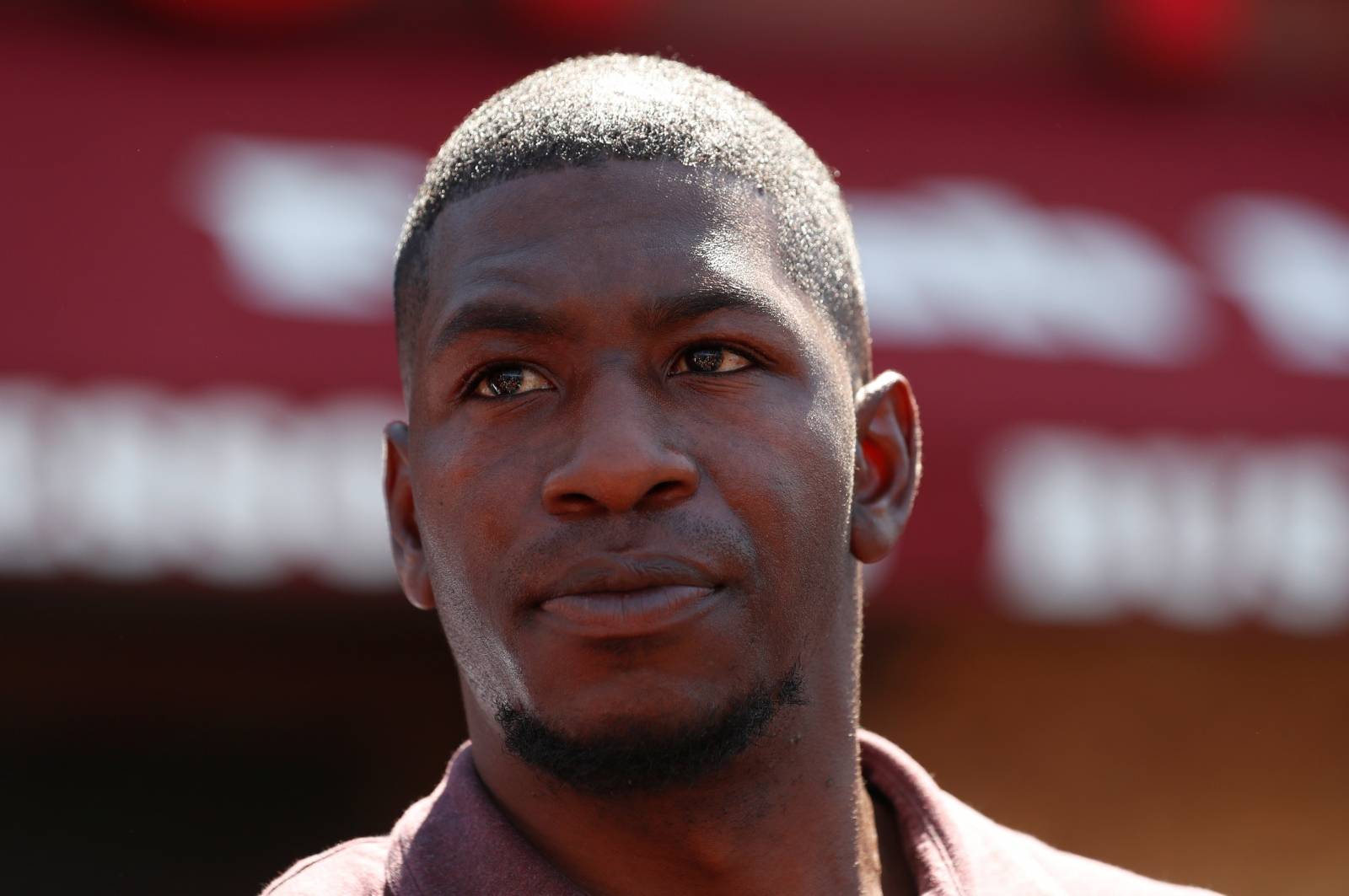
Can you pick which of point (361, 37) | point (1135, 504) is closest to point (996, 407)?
point (1135, 504)

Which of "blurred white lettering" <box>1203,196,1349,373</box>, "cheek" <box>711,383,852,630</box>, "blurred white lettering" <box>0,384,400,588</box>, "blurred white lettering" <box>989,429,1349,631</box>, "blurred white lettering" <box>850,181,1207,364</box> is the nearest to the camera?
"cheek" <box>711,383,852,630</box>

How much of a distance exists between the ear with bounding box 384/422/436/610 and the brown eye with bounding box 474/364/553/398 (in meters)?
0.28

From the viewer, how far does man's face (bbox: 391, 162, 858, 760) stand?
201 centimetres

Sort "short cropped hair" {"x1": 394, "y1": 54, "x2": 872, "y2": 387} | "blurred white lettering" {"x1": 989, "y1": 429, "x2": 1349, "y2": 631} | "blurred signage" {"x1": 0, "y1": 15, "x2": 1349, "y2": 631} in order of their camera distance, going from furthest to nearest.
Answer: "blurred white lettering" {"x1": 989, "y1": 429, "x2": 1349, "y2": 631} → "blurred signage" {"x1": 0, "y1": 15, "x2": 1349, "y2": 631} → "short cropped hair" {"x1": 394, "y1": 54, "x2": 872, "y2": 387}

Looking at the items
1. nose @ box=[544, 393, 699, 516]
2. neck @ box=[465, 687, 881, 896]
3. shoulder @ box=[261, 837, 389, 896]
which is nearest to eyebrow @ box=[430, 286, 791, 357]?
nose @ box=[544, 393, 699, 516]

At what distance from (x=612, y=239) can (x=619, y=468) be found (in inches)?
13.4

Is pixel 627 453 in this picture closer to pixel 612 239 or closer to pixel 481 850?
pixel 612 239

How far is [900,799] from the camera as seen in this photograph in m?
2.51

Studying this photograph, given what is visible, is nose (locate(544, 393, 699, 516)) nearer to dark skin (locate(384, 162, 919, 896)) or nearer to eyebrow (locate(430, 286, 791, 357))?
dark skin (locate(384, 162, 919, 896))

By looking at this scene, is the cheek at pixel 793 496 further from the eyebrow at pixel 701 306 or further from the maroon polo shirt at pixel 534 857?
the maroon polo shirt at pixel 534 857

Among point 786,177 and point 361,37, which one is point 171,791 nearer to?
point 361,37

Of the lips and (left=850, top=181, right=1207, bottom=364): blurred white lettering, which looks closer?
the lips

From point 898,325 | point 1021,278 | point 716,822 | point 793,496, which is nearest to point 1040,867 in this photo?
point 716,822

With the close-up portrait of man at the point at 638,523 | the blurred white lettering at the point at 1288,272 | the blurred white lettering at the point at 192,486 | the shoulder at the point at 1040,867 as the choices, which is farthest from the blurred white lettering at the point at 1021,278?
the close-up portrait of man at the point at 638,523
